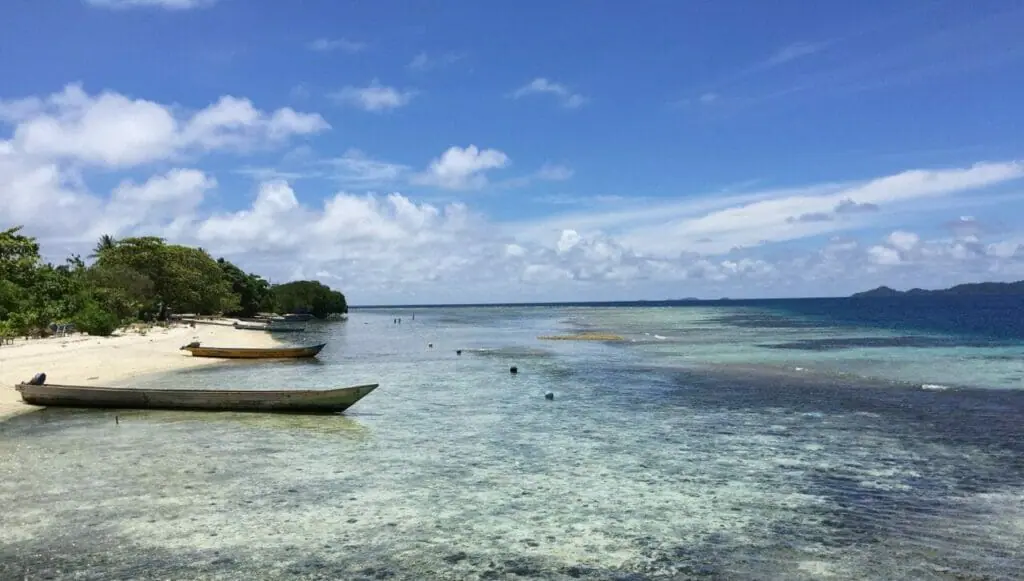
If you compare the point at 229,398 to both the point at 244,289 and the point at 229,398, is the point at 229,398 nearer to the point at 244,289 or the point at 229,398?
the point at 229,398

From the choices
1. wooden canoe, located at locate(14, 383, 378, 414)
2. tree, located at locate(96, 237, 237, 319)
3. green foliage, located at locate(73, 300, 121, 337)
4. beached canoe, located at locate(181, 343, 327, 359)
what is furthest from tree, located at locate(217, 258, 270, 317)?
wooden canoe, located at locate(14, 383, 378, 414)

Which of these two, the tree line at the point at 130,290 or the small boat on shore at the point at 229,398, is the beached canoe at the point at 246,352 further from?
the small boat on shore at the point at 229,398

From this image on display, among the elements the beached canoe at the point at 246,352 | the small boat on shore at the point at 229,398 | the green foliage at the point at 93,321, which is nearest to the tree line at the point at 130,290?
the green foliage at the point at 93,321

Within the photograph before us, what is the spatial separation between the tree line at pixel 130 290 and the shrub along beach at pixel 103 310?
0.32ft

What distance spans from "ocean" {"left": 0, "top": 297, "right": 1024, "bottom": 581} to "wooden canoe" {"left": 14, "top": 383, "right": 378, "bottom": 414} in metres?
0.64

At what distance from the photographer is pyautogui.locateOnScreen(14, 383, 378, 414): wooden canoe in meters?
23.6

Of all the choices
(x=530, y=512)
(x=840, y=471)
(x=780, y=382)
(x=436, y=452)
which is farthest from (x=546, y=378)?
(x=530, y=512)

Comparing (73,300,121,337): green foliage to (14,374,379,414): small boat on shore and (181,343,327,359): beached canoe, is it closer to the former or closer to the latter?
(181,343,327,359): beached canoe

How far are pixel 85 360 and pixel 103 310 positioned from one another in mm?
23340

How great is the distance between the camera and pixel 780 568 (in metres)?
10.3

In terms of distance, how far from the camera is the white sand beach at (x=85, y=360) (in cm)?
3014

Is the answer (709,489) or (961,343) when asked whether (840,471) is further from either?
(961,343)

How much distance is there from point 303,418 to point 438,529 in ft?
40.4

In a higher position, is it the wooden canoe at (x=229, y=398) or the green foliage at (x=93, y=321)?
the green foliage at (x=93, y=321)
